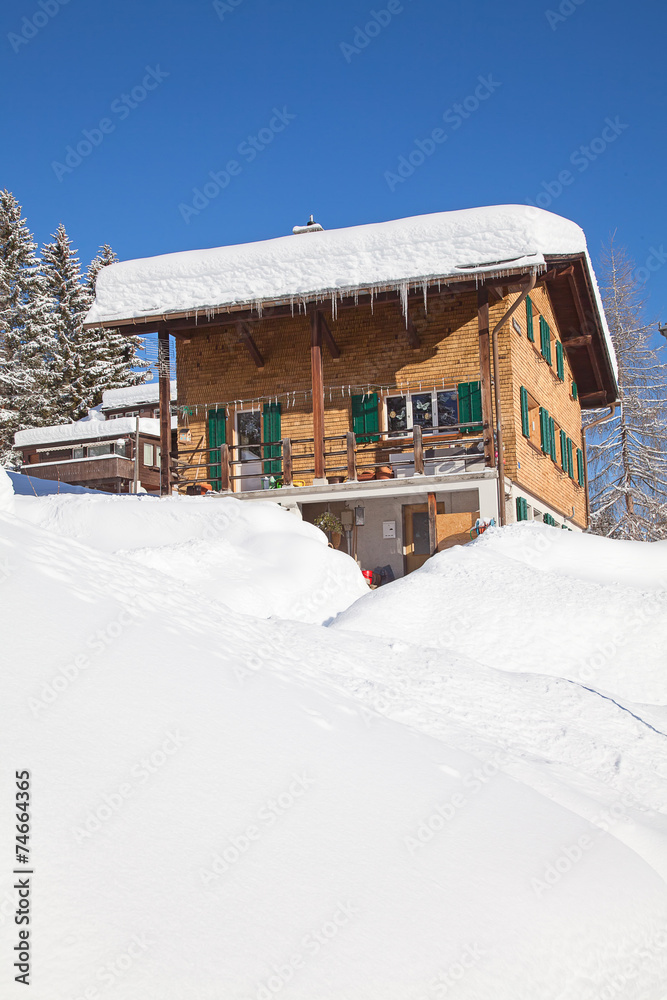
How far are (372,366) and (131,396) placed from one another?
13.9 m

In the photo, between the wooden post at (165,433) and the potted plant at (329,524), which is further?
the wooden post at (165,433)

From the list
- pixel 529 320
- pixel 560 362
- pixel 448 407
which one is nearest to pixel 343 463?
pixel 448 407

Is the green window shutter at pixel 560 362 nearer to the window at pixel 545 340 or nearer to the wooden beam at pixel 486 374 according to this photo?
the window at pixel 545 340

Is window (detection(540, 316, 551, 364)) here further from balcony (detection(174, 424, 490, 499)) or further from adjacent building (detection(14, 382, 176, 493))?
adjacent building (detection(14, 382, 176, 493))

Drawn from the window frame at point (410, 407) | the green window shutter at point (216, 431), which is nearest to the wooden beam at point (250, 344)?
the green window shutter at point (216, 431)

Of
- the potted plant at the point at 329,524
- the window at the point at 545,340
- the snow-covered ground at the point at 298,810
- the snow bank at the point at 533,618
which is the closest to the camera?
the snow-covered ground at the point at 298,810

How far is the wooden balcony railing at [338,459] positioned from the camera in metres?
14.1

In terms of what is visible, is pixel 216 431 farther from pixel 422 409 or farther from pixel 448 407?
pixel 448 407

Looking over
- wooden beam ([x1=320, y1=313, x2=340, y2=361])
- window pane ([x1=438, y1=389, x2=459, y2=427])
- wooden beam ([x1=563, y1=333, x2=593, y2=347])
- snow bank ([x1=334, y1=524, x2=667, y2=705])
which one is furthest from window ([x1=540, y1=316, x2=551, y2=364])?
snow bank ([x1=334, y1=524, x2=667, y2=705])

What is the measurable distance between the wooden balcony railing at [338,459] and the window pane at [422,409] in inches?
10.5

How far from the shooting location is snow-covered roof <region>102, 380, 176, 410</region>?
88.3 ft

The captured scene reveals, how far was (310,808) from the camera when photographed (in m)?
3.42

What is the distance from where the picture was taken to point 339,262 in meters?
14.3

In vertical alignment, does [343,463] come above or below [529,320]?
below
